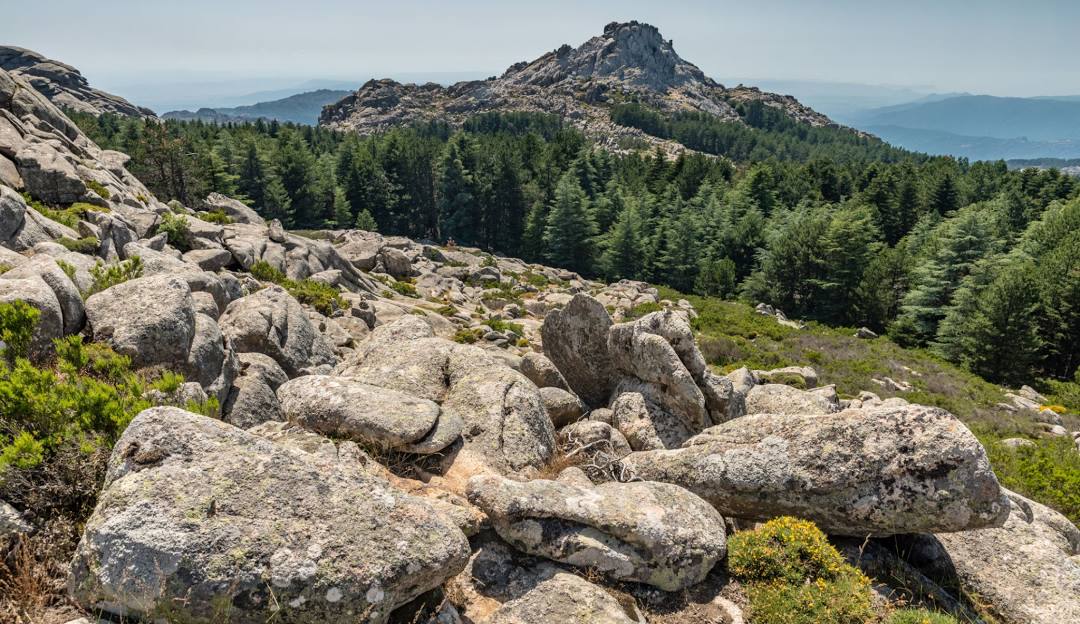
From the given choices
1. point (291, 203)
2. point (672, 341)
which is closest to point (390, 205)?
point (291, 203)

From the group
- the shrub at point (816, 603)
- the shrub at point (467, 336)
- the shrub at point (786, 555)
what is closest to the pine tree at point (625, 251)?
the shrub at point (467, 336)

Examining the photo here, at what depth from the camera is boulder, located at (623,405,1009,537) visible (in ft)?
23.4

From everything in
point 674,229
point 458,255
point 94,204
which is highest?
point 94,204

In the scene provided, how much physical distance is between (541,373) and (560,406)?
133 cm

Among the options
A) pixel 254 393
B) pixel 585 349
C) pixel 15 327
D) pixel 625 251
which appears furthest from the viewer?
pixel 625 251

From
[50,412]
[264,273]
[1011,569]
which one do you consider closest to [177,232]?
[264,273]

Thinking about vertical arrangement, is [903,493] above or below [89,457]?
below

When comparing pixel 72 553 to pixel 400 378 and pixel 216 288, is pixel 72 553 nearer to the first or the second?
pixel 400 378

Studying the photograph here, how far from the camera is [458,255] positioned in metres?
75.4

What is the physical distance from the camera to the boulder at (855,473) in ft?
23.4

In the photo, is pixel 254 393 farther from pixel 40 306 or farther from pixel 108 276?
pixel 108 276

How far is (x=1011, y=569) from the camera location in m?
8.03

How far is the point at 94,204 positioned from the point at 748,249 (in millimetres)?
70345

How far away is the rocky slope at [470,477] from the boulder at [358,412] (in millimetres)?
38
